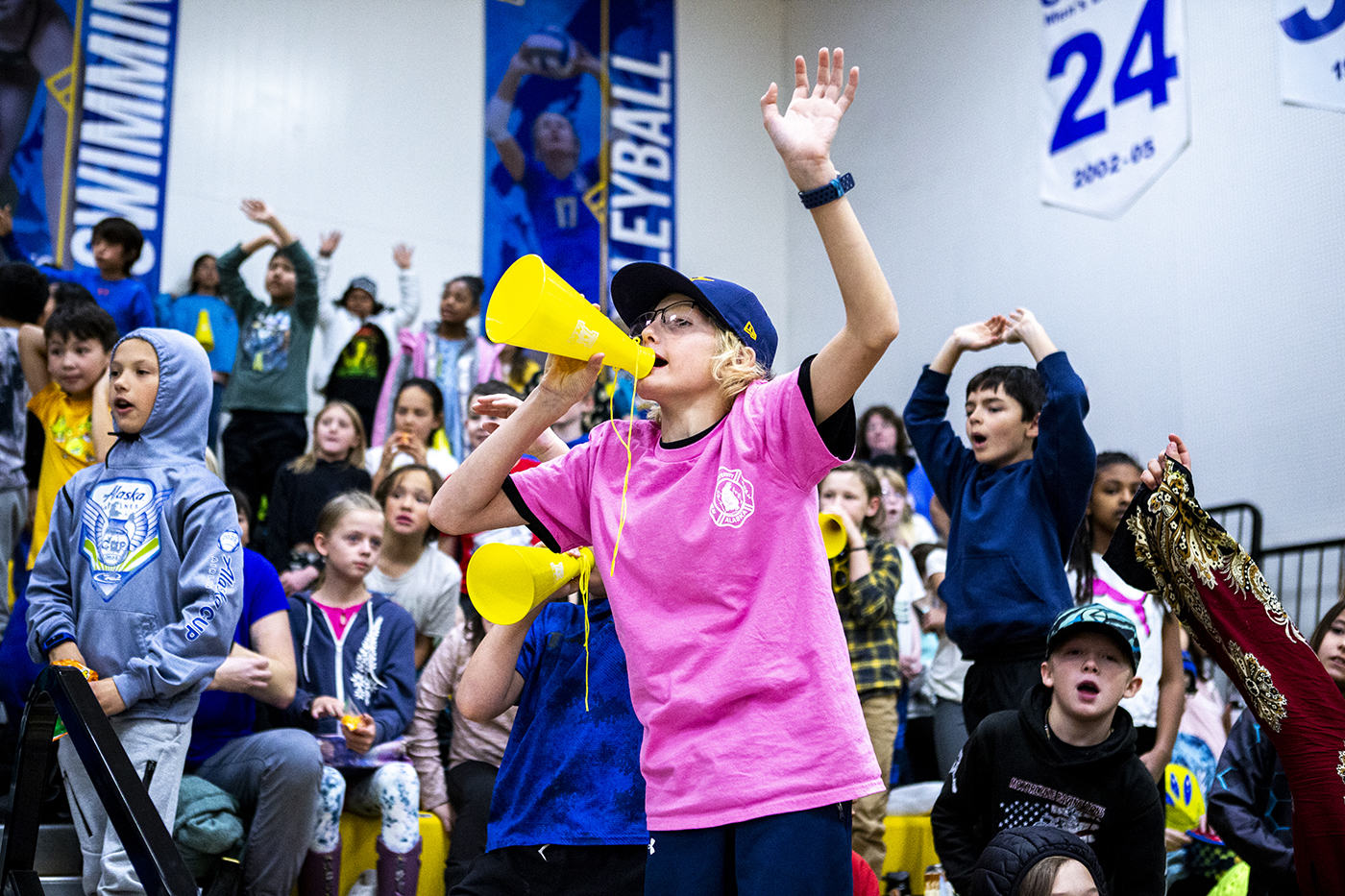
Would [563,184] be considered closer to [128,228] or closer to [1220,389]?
[128,228]

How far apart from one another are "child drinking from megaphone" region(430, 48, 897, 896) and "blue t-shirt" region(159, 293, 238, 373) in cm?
625

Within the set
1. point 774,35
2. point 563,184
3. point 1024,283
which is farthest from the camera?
point 774,35

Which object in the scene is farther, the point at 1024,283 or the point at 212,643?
the point at 1024,283

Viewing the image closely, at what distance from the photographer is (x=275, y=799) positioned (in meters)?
3.38

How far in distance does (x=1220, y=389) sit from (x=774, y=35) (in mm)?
5986

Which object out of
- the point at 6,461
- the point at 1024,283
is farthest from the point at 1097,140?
the point at 6,461

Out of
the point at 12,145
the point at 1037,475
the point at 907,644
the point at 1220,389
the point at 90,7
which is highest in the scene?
the point at 90,7

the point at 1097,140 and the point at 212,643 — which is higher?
the point at 1097,140

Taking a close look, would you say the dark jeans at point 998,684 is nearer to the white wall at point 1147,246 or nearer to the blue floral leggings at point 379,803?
the blue floral leggings at point 379,803

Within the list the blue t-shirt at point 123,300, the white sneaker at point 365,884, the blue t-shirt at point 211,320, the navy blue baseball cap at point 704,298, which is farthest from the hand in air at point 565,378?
the blue t-shirt at point 211,320

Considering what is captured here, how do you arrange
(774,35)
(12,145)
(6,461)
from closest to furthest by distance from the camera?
(6,461)
(12,145)
(774,35)

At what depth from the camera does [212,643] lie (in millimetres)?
3111

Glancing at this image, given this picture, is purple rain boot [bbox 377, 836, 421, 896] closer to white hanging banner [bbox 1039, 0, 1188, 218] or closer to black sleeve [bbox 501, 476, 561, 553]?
black sleeve [bbox 501, 476, 561, 553]

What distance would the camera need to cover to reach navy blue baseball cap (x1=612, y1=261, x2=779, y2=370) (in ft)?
7.01
